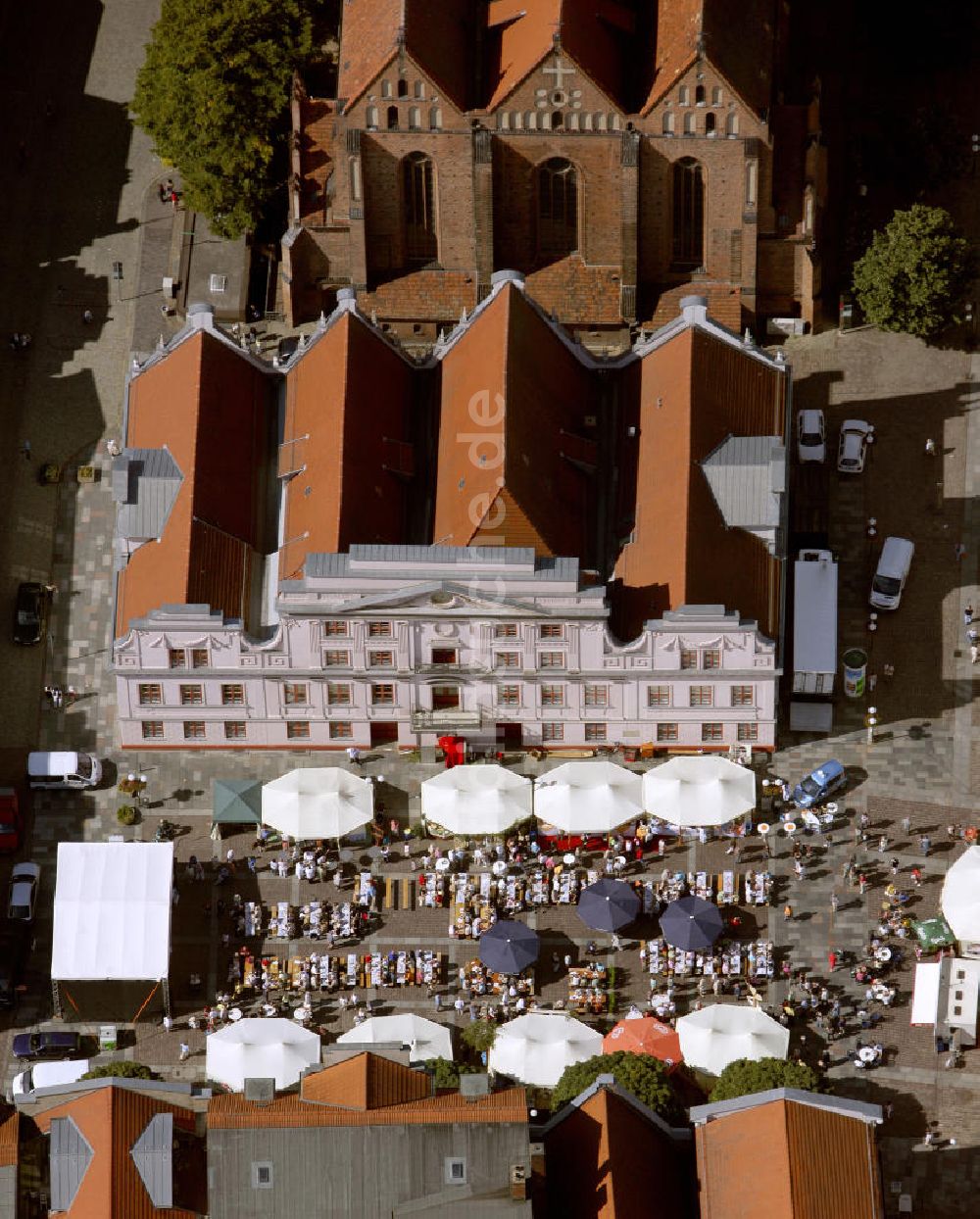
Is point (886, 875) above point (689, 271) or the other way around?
the other way around

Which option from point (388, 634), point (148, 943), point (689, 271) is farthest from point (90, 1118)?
point (689, 271)

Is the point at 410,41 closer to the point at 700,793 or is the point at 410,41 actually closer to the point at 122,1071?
the point at 700,793

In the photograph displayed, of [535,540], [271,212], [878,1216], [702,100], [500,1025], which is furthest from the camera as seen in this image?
[271,212]

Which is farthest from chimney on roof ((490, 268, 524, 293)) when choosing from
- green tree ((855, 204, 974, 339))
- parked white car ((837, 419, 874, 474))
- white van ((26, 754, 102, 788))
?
white van ((26, 754, 102, 788))

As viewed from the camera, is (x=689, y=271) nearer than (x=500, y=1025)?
No

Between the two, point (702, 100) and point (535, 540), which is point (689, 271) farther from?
point (535, 540)

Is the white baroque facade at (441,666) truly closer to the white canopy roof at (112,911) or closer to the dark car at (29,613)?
the white canopy roof at (112,911)
